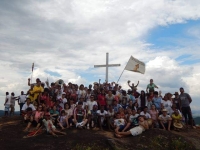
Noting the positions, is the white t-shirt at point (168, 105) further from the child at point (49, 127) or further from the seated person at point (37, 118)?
the seated person at point (37, 118)

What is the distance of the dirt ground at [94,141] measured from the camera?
10.8m

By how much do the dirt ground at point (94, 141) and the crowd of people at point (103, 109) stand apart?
0.45 meters

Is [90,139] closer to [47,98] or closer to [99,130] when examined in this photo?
[99,130]

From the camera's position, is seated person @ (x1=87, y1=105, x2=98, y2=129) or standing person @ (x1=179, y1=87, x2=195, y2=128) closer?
seated person @ (x1=87, y1=105, x2=98, y2=129)

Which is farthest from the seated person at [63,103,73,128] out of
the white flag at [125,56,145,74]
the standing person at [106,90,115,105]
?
the white flag at [125,56,145,74]

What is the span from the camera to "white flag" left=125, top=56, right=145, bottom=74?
18844 millimetres

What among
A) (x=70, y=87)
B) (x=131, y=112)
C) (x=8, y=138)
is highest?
(x=70, y=87)

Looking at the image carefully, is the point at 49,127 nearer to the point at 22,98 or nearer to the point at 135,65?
the point at 22,98

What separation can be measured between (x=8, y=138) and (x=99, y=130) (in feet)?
14.2

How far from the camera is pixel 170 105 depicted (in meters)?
14.5

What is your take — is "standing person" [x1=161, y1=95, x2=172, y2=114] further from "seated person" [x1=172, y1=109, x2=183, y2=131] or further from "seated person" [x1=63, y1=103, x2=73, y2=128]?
"seated person" [x1=63, y1=103, x2=73, y2=128]

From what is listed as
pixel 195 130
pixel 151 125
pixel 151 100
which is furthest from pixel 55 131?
pixel 195 130

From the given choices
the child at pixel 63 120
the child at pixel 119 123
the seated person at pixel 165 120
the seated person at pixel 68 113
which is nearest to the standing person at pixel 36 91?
the seated person at pixel 68 113

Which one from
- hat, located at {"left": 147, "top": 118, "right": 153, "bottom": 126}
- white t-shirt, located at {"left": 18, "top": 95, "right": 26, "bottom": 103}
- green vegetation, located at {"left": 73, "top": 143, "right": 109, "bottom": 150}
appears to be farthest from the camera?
white t-shirt, located at {"left": 18, "top": 95, "right": 26, "bottom": 103}
